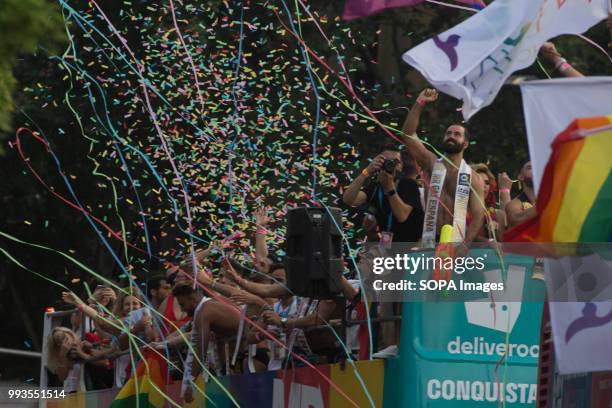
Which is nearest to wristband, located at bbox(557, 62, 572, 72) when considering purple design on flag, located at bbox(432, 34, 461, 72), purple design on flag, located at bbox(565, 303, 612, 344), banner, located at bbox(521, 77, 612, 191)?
purple design on flag, located at bbox(432, 34, 461, 72)

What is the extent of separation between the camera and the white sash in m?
10.2

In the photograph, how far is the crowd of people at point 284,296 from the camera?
404 inches

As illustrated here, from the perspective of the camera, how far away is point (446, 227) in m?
9.69

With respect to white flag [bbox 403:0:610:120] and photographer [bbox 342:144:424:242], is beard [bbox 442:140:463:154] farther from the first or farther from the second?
white flag [bbox 403:0:610:120]

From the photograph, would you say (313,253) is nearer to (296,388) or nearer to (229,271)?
(296,388)

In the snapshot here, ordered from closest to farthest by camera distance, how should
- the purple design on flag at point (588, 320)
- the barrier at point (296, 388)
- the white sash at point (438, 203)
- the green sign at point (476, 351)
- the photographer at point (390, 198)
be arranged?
the purple design on flag at point (588, 320), the green sign at point (476, 351), the barrier at point (296, 388), the white sash at point (438, 203), the photographer at point (390, 198)

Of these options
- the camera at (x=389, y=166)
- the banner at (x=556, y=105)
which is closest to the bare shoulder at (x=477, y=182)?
the camera at (x=389, y=166)

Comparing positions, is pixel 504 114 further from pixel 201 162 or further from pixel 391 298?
pixel 391 298

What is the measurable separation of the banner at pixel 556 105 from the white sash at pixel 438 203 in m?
2.54

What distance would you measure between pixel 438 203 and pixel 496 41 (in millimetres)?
1713

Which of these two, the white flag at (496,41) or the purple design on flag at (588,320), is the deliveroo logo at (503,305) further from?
the purple design on flag at (588,320)

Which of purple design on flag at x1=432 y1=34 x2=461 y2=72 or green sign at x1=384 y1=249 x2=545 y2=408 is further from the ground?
purple design on flag at x1=432 y1=34 x2=461 y2=72

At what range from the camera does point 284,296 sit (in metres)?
11.7

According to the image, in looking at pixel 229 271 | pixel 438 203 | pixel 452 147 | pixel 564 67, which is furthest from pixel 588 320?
pixel 229 271
